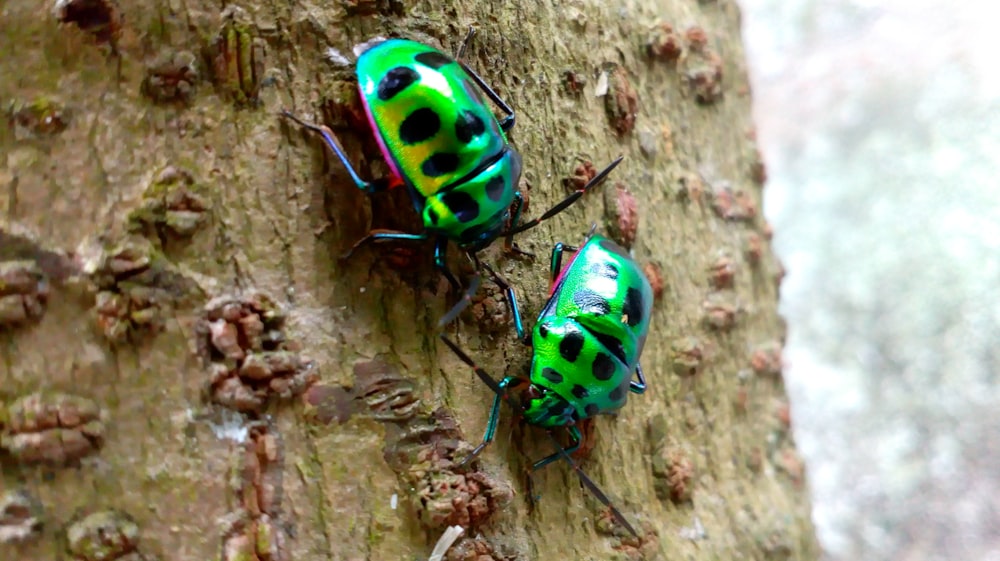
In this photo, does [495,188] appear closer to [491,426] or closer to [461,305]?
[461,305]

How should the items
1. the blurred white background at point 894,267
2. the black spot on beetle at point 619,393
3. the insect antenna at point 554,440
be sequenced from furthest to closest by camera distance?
1. the blurred white background at point 894,267
2. the black spot on beetle at point 619,393
3. the insect antenna at point 554,440

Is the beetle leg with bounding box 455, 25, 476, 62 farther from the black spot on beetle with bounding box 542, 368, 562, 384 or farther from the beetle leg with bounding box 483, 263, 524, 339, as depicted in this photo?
the black spot on beetle with bounding box 542, 368, 562, 384

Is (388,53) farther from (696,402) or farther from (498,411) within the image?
(696,402)

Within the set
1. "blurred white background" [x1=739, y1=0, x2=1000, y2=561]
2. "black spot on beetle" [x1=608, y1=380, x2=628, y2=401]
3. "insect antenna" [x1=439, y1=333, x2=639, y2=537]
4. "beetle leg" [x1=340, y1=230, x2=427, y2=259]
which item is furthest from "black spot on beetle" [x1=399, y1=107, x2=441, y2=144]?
"blurred white background" [x1=739, y1=0, x2=1000, y2=561]

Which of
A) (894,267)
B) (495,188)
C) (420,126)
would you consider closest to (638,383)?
(495,188)

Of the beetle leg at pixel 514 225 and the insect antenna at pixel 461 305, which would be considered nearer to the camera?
the insect antenna at pixel 461 305

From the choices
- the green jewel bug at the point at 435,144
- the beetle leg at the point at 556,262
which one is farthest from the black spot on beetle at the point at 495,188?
the beetle leg at the point at 556,262

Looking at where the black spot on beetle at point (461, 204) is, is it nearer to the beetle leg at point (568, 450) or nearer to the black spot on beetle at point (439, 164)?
the black spot on beetle at point (439, 164)
